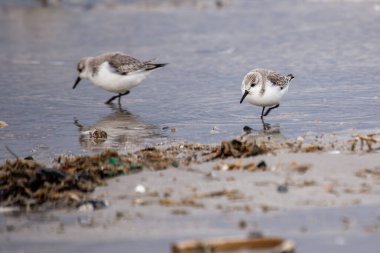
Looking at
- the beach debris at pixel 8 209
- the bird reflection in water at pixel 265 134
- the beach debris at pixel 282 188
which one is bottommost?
the beach debris at pixel 8 209

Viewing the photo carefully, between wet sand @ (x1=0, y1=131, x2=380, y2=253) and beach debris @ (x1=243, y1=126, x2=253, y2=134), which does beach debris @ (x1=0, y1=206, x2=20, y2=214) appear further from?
beach debris @ (x1=243, y1=126, x2=253, y2=134)

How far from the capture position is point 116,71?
10805mm

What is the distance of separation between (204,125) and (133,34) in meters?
7.90

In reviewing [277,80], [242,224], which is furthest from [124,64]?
[242,224]

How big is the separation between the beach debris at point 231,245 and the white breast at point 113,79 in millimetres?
6486

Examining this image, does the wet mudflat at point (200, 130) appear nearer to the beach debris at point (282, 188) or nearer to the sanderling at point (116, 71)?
the beach debris at point (282, 188)

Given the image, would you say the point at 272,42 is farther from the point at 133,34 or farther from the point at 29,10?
the point at 29,10

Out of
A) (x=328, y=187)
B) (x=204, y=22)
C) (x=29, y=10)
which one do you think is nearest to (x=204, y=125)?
(x=328, y=187)

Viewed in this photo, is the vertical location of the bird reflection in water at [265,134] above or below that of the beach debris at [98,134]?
above

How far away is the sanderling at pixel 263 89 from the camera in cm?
→ 920

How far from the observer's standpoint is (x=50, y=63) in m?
13.8

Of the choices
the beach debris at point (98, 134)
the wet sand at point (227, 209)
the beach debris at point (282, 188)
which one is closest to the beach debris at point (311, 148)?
the wet sand at point (227, 209)

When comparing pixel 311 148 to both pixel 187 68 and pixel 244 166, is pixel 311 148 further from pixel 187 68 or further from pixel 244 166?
pixel 187 68

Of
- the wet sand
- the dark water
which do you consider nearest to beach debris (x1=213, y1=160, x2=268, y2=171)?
the wet sand
